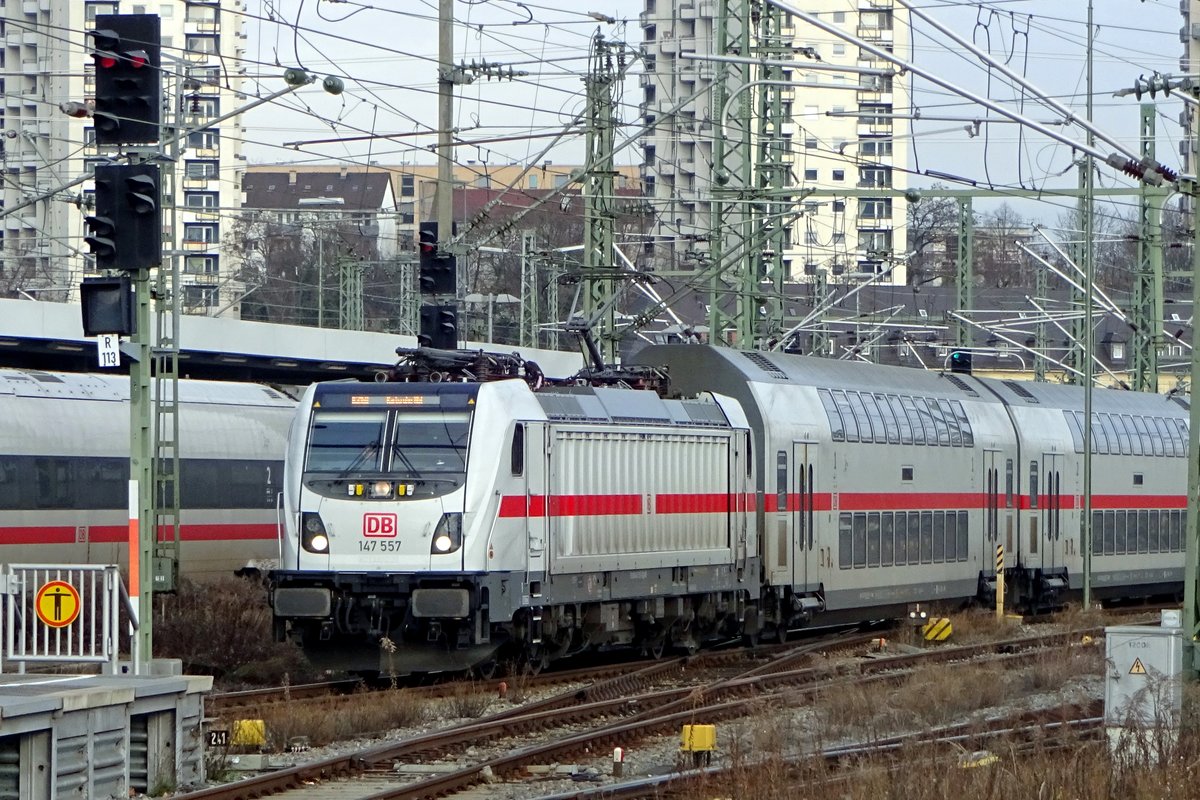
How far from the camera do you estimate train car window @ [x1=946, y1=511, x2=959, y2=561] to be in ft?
101

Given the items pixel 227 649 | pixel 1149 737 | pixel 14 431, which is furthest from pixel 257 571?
pixel 1149 737

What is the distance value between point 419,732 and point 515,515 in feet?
11.8

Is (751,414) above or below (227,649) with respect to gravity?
above

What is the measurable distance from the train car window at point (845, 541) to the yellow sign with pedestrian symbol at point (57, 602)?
48.2 feet

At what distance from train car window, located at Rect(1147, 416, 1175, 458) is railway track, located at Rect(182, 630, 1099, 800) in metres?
14.7

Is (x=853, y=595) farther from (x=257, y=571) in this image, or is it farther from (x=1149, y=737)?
(x=1149, y=737)

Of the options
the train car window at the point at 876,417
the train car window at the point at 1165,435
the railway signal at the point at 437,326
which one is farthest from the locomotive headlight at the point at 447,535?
the train car window at the point at 1165,435

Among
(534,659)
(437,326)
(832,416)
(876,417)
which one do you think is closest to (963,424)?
(876,417)

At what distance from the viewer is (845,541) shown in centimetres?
2772

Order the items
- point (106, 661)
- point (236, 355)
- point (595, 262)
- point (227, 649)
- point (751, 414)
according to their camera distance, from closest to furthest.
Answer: point (106, 661) → point (227, 649) → point (751, 414) → point (595, 262) → point (236, 355)

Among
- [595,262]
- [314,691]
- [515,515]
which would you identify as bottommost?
[314,691]

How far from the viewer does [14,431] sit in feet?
90.2

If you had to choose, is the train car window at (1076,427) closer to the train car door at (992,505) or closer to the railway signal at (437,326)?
the train car door at (992,505)

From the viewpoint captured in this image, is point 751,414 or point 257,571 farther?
point 257,571
